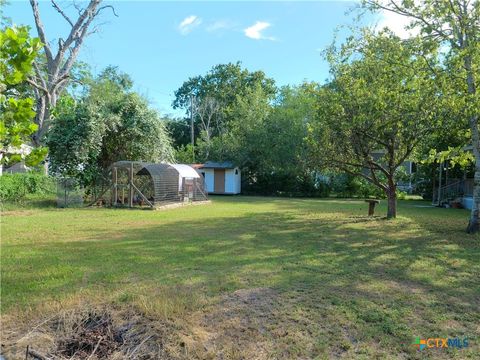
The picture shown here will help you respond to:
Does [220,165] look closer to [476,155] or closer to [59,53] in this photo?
[59,53]

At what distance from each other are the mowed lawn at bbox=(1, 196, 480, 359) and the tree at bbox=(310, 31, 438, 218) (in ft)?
11.4

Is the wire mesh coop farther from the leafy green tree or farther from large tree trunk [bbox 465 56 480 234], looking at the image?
the leafy green tree

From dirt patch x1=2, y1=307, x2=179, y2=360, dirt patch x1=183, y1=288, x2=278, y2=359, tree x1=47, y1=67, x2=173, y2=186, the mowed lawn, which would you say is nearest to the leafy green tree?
tree x1=47, y1=67, x2=173, y2=186

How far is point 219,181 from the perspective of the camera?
1229 inches

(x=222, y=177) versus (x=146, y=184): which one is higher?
(x=222, y=177)

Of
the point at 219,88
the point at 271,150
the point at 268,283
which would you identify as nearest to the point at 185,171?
the point at 271,150

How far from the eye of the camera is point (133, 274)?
6.12 metres

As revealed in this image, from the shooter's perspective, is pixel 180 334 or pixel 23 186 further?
pixel 23 186

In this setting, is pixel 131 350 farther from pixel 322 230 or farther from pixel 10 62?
pixel 322 230

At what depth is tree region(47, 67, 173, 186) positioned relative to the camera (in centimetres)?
1788

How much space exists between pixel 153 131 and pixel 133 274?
1502 centimetres

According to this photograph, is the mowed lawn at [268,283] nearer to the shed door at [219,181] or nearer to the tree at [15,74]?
the tree at [15,74]

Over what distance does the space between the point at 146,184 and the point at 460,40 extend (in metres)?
13.8

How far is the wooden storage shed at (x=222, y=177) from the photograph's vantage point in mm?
30984
